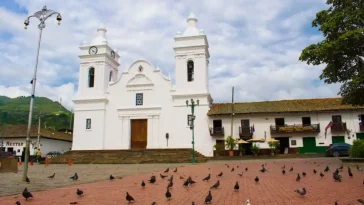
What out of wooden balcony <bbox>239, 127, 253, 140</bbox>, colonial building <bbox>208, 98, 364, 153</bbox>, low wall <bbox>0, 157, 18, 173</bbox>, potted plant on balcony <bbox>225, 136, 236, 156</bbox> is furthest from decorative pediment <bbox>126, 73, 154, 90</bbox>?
low wall <bbox>0, 157, 18, 173</bbox>

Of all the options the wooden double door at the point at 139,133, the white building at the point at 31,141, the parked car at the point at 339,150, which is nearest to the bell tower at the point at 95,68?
the wooden double door at the point at 139,133

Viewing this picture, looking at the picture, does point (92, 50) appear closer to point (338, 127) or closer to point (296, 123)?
point (296, 123)

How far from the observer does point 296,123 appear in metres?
31.9

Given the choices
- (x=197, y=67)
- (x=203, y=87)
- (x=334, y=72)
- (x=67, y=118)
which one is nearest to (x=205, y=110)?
(x=203, y=87)

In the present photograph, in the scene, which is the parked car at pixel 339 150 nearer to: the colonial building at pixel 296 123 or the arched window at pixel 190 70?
the colonial building at pixel 296 123

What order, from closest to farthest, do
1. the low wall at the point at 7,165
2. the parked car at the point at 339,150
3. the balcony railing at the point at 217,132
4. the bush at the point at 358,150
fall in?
the low wall at the point at 7,165 → the bush at the point at 358,150 → the parked car at the point at 339,150 → the balcony railing at the point at 217,132

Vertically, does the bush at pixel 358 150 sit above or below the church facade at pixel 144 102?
below

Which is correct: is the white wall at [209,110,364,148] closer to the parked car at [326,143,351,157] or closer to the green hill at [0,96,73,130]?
the parked car at [326,143,351,157]

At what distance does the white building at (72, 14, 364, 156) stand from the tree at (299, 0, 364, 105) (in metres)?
17.2

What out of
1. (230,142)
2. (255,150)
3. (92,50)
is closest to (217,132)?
(230,142)

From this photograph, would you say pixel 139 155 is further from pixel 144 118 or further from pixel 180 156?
pixel 144 118

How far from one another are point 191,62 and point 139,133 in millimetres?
9269

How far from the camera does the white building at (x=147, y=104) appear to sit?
32.3 meters

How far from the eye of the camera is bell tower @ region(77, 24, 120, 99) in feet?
115
